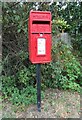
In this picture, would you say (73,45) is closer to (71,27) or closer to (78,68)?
(71,27)

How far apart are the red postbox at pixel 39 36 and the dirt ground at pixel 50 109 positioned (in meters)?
0.83

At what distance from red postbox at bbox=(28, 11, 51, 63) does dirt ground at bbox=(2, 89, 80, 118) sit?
2.74ft

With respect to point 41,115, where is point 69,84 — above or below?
above

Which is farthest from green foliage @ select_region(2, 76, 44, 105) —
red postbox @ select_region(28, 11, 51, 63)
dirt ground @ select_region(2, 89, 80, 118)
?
red postbox @ select_region(28, 11, 51, 63)

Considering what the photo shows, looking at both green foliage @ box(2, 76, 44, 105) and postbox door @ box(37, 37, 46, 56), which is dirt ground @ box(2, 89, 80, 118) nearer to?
green foliage @ box(2, 76, 44, 105)

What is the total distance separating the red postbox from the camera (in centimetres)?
340

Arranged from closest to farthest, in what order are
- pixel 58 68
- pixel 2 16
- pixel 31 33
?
pixel 31 33 → pixel 2 16 → pixel 58 68

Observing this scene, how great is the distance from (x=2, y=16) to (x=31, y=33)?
87 cm

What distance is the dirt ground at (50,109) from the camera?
350cm

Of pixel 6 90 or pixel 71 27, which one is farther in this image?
pixel 71 27

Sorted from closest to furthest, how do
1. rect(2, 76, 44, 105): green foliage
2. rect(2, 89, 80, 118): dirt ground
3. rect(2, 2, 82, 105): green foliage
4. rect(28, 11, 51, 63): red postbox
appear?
rect(28, 11, 51, 63): red postbox, rect(2, 89, 80, 118): dirt ground, rect(2, 76, 44, 105): green foliage, rect(2, 2, 82, 105): green foliage

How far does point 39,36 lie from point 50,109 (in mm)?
1239

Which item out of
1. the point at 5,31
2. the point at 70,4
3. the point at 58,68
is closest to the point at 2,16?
the point at 5,31

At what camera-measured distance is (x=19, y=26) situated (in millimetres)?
4027
